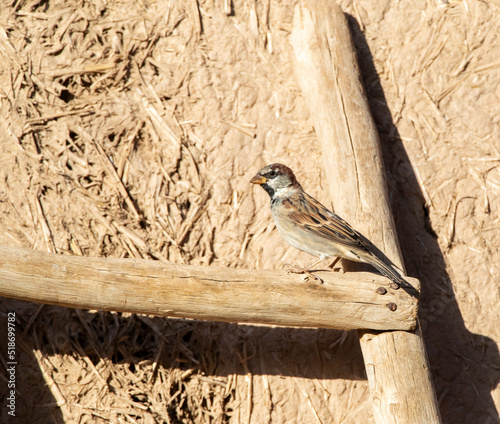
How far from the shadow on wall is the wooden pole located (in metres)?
0.56

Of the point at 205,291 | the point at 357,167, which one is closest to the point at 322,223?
the point at 357,167

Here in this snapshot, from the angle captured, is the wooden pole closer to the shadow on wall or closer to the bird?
the bird

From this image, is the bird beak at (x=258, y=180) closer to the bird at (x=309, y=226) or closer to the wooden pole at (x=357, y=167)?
the bird at (x=309, y=226)

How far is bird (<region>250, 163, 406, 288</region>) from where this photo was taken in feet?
14.2

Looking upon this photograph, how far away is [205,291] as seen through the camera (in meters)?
3.75

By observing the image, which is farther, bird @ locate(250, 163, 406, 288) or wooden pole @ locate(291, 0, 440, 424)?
bird @ locate(250, 163, 406, 288)

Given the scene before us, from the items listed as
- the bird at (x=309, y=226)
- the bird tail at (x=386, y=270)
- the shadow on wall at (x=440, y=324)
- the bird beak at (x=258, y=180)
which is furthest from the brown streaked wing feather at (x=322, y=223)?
the shadow on wall at (x=440, y=324)

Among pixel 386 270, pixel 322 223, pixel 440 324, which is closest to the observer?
pixel 386 270

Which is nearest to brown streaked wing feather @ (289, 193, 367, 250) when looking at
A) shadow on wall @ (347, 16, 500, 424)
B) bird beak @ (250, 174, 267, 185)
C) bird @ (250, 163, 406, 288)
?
bird @ (250, 163, 406, 288)

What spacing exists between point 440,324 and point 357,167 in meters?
1.64

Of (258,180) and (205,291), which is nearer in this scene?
(205,291)

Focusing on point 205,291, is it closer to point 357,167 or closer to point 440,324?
point 357,167

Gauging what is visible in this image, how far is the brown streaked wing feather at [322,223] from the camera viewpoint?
4.37 m

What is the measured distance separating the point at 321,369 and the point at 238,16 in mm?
3683
